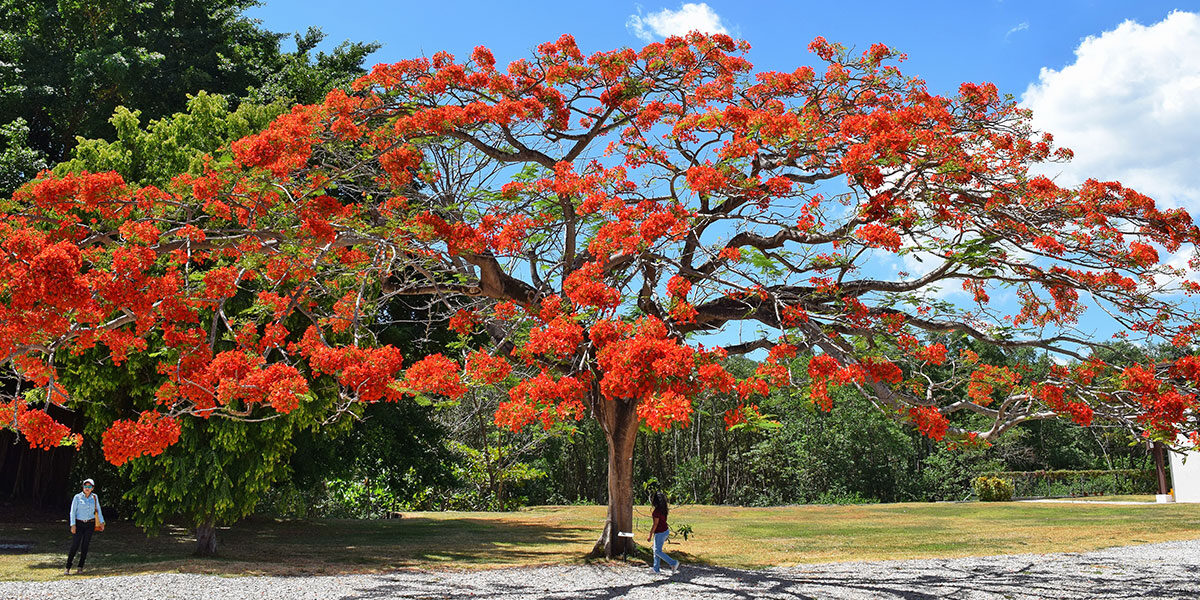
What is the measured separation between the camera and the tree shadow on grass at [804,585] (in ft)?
30.7

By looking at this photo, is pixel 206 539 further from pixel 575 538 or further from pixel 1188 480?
pixel 1188 480

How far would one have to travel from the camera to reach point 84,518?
11.6 m

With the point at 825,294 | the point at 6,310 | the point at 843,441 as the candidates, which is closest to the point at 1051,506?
the point at 843,441

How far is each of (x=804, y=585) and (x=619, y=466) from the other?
10.2 feet

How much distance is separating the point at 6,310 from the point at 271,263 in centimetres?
376

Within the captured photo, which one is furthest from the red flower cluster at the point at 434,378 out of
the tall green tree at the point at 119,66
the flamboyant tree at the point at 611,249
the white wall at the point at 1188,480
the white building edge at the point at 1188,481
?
the white wall at the point at 1188,480

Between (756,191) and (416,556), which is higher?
(756,191)

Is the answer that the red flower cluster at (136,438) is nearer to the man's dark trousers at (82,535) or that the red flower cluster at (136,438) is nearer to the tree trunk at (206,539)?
the man's dark trousers at (82,535)

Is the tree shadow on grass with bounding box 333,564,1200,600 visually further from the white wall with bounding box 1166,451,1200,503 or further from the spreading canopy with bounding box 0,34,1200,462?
the white wall with bounding box 1166,451,1200,503

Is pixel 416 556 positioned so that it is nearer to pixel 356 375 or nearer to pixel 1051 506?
pixel 356 375

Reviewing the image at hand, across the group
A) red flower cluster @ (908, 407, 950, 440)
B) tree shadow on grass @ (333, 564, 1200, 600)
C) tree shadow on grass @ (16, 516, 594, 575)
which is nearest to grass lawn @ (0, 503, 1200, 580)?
tree shadow on grass @ (16, 516, 594, 575)

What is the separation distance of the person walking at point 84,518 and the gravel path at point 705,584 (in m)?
1.06

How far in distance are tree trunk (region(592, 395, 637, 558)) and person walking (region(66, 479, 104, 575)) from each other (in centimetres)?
706

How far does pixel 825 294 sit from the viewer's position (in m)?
10.4
